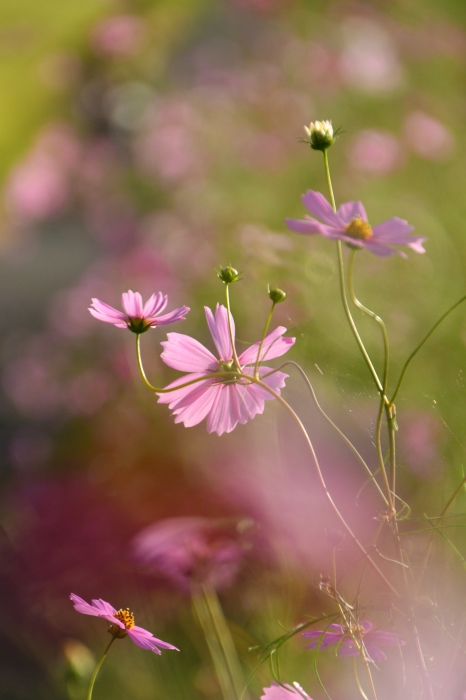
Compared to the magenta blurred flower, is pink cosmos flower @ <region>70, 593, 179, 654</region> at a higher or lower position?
higher

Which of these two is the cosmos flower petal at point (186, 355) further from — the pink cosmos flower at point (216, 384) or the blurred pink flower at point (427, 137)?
the blurred pink flower at point (427, 137)

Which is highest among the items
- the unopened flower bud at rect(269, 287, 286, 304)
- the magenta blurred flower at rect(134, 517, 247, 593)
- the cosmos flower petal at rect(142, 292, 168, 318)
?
the unopened flower bud at rect(269, 287, 286, 304)

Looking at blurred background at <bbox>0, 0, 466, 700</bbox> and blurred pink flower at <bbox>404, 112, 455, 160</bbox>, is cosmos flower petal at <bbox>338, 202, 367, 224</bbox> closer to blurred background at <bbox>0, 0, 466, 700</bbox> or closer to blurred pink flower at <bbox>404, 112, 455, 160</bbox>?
blurred background at <bbox>0, 0, 466, 700</bbox>

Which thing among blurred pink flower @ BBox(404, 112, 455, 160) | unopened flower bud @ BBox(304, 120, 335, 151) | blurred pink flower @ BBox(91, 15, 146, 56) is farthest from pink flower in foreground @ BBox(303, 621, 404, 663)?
blurred pink flower @ BBox(91, 15, 146, 56)

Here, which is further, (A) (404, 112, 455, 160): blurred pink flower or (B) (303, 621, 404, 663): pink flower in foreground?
(A) (404, 112, 455, 160): blurred pink flower

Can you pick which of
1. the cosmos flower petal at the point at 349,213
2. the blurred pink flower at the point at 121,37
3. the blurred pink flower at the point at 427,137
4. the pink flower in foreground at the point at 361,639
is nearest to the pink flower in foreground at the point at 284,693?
the pink flower in foreground at the point at 361,639

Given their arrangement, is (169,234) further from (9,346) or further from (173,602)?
(173,602)

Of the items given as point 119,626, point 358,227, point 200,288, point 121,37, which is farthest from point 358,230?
point 121,37
